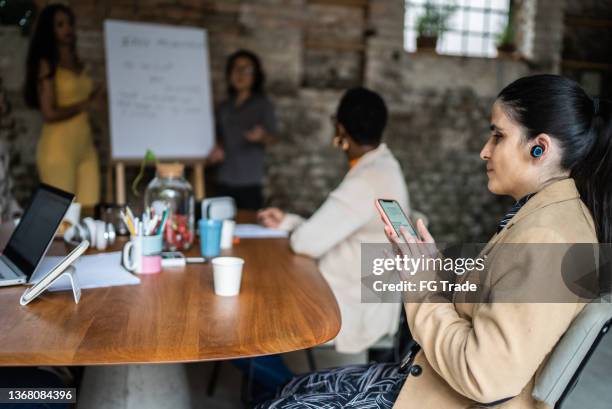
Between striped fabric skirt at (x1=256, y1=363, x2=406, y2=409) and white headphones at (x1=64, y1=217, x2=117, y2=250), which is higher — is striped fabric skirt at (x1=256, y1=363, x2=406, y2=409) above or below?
below

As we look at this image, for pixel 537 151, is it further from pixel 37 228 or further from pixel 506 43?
pixel 506 43

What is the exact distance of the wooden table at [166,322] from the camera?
1.15 metres

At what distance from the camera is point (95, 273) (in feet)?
5.48

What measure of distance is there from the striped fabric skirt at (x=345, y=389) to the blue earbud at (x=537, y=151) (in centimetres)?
58

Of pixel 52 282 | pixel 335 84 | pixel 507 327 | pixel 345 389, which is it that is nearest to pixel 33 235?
pixel 52 282

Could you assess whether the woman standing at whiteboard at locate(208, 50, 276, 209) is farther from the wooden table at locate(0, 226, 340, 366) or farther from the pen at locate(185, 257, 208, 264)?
the wooden table at locate(0, 226, 340, 366)

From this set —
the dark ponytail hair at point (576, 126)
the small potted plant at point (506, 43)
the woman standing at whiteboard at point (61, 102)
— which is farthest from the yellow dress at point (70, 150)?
the small potted plant at point (506, 43)

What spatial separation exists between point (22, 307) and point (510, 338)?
3.42 ft

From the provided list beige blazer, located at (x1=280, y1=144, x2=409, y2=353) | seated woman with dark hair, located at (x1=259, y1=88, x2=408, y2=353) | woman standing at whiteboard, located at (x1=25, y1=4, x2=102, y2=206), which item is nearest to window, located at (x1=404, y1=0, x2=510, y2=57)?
woman standing at whiteboard, located at (x1=25, y1=4, x2=102, y2=206)

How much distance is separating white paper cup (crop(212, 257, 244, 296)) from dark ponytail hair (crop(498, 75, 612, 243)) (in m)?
0.74

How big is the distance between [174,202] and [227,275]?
0.87 metres

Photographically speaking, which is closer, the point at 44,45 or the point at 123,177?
the point at 44,45

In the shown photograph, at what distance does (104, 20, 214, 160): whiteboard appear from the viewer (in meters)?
4.14

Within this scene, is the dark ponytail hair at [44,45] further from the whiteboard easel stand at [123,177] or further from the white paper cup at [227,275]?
the white paper cup at [227,275]
